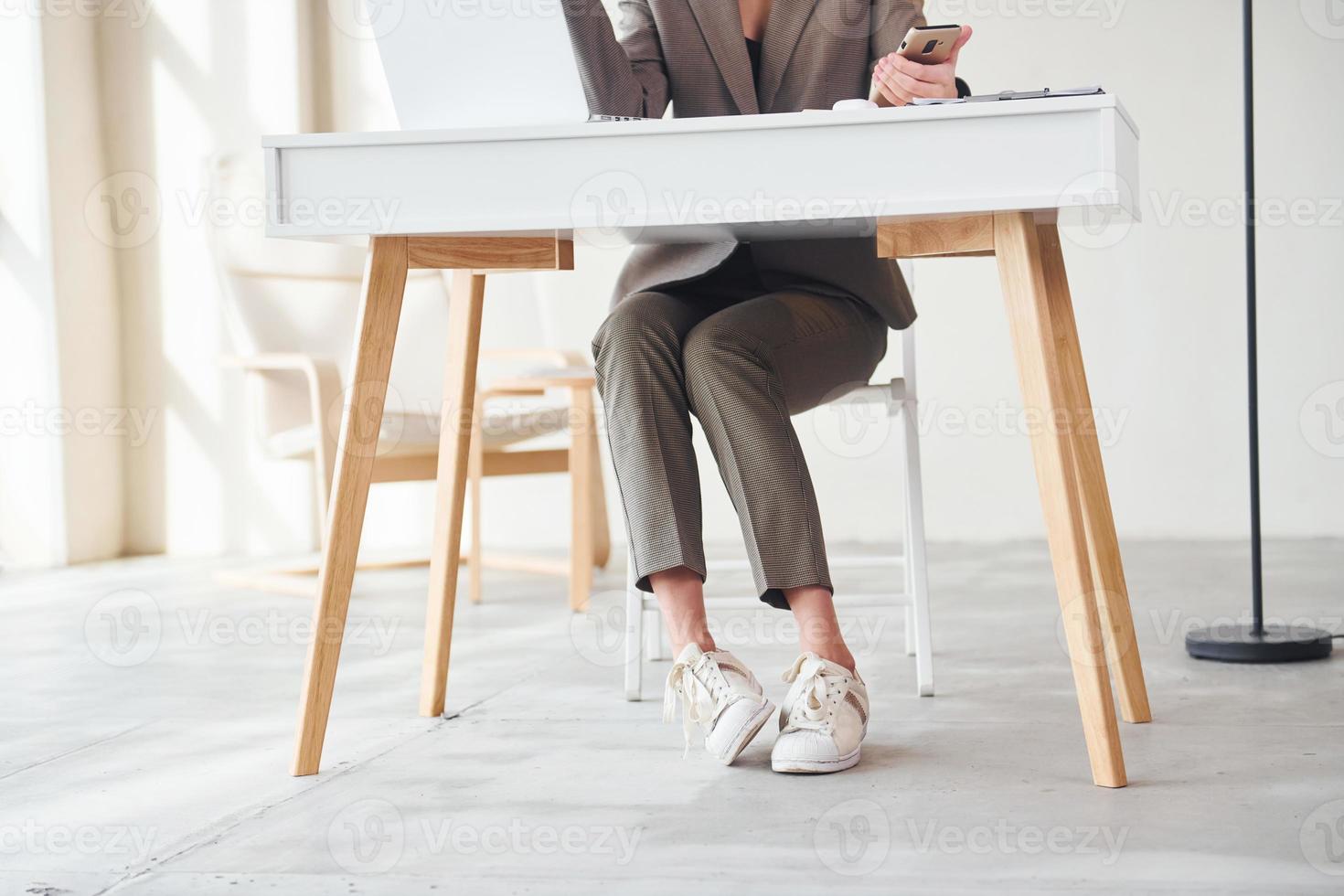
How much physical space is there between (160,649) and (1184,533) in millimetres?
2746

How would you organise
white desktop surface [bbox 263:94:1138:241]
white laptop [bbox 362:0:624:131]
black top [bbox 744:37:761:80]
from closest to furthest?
white desktop surface [bbox 263:94:1138:241]
white laptop [bbox 362:0:624:131]
black top [bbox 744:37:761:80]

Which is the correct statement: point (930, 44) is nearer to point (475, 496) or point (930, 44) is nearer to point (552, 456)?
point (475, 496)

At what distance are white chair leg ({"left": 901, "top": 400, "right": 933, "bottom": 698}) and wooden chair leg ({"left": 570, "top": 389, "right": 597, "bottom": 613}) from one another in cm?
96

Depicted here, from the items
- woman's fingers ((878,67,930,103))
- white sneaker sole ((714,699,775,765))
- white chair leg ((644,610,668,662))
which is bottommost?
white chair leg ((644,610,668,662))

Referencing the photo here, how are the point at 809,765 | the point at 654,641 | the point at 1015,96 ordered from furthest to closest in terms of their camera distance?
1. the point at 654,641
2. the point at 809,765
3. the point at 1015,96

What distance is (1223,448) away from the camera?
364 cm

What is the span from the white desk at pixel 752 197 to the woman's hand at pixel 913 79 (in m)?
0.15

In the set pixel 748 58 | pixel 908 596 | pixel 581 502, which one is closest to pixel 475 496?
pixel 581 502

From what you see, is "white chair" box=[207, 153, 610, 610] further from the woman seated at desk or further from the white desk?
the white desk

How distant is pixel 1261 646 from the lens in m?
1.94

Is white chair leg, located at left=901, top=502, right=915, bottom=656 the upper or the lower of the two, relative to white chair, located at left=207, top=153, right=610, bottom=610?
lower

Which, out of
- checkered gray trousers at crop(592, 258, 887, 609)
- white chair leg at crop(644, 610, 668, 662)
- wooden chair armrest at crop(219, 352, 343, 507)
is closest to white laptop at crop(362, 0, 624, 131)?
checkered gray trousers at crop(592, 258, 887, 609)

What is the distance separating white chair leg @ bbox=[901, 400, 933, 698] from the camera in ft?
5.82

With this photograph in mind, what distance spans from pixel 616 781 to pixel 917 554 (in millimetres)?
662
